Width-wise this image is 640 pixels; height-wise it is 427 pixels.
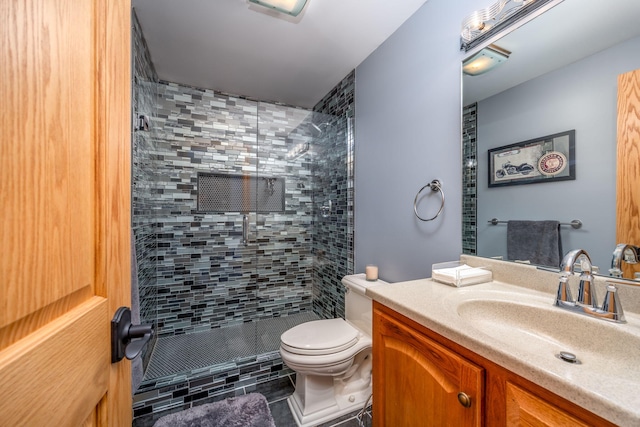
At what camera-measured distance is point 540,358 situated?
0.56 metres

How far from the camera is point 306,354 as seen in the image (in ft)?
4.69

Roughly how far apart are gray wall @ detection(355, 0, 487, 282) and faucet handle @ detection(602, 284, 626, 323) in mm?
611

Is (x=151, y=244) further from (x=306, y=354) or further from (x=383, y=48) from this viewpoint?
(x=383, y=48)

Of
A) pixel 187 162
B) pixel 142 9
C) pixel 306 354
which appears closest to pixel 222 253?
pixel 187 162

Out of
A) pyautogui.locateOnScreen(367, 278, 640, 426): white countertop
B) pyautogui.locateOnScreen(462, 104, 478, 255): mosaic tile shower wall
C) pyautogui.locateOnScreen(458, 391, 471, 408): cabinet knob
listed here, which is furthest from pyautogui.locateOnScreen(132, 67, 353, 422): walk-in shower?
pyautogui.locateOnScreen(458, 391, 471, 408): cabinet knob

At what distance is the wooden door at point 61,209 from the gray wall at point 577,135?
55.6 inches

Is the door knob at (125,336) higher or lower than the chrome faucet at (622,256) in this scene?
lower

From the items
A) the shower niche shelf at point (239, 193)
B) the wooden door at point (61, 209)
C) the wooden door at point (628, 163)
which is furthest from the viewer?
the shower niche shelf at point (239, 193)

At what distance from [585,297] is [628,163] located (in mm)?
455

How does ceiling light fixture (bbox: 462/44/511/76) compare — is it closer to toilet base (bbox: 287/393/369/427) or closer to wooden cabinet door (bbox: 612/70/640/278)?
wooden cabinet door (bbox: 612/70/640/278)

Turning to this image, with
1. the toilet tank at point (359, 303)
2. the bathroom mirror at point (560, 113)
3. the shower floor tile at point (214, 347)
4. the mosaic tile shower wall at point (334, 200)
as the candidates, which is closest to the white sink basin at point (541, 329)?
the bathroom mirror at point (560, 113)

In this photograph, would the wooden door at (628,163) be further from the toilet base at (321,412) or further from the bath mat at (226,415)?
the bath mat at (226,415)

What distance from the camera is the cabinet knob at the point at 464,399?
0.67m

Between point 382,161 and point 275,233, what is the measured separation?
1.41 meters
